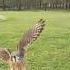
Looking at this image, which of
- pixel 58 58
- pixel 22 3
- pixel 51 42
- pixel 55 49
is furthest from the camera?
pixel 22 3

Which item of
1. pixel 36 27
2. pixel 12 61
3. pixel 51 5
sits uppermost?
pixel 36 27

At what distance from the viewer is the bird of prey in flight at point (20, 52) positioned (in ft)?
4.60

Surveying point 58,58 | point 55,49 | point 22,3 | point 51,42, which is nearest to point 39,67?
point 58,58

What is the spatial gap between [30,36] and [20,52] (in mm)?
86

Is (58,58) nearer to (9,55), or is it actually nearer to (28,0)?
(9,55)

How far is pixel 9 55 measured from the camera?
145 cm

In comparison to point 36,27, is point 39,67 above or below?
below

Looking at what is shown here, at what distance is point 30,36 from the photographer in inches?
58.6

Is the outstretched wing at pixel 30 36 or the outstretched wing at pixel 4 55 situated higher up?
the outstretched wing at pixel 30 36

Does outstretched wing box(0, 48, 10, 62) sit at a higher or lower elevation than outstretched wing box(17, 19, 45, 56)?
lower

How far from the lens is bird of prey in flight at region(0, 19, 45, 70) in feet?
4.60

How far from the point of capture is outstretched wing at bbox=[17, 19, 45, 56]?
1462mm

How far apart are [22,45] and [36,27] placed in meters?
0.12

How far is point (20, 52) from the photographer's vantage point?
1467mm
